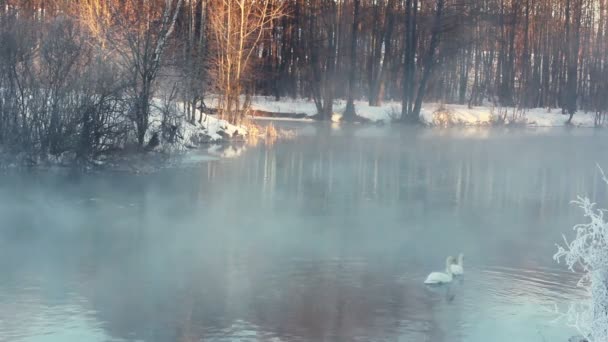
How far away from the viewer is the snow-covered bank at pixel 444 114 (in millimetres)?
54594

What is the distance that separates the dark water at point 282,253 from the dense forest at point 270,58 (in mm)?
2084

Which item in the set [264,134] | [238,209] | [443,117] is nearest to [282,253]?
[238,209]

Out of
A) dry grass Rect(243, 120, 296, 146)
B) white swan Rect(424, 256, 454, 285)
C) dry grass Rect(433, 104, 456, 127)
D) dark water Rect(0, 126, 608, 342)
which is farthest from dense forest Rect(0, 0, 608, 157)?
white swan Rect(424, 256, 454, 285)

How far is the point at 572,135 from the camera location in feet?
159

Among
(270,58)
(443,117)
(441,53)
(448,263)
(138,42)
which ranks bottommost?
(448,263)

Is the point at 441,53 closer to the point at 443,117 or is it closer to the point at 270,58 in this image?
the point at 443,117

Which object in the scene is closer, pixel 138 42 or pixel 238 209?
pixel 238 209

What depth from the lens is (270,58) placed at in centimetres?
6762

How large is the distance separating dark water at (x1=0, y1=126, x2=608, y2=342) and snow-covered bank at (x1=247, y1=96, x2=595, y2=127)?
2890 centimetres

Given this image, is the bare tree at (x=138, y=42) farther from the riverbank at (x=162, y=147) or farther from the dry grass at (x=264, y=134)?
the dry grass at (x=264, y=134)

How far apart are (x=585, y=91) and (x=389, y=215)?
56.7 meters

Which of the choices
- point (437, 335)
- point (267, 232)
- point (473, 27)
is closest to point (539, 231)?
point (267, 232)

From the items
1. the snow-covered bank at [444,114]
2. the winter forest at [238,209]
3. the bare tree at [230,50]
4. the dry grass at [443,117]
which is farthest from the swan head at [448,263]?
the dry grass at [443,117]

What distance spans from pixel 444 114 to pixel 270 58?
17.5m
